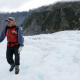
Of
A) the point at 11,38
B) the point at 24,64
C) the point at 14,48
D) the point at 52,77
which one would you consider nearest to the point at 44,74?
the point at 52,77

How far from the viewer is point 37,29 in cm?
Answer: 10581

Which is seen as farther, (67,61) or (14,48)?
(67,61)

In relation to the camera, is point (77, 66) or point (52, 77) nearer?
point (52, 77)

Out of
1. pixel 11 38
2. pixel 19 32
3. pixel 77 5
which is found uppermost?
pixel 77 5

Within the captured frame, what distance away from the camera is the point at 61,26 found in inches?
3765

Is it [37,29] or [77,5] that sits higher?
[77,5]

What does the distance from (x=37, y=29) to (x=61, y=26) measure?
2866cm

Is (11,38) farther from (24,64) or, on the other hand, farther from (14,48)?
(24,64)

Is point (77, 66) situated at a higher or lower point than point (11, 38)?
lower

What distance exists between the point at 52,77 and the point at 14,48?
2022mm

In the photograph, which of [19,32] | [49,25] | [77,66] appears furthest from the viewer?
[49,25]

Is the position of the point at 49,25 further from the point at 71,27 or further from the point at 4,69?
the point at 4,69

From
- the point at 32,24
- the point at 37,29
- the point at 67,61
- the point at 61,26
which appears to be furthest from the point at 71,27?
the point at 67,61

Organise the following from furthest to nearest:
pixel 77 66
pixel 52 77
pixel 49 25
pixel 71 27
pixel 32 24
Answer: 1. pixel 32 24
2. pixel 49 25
3. pixel 71 27
4. pixel 77 66
5. pixel 52 77
